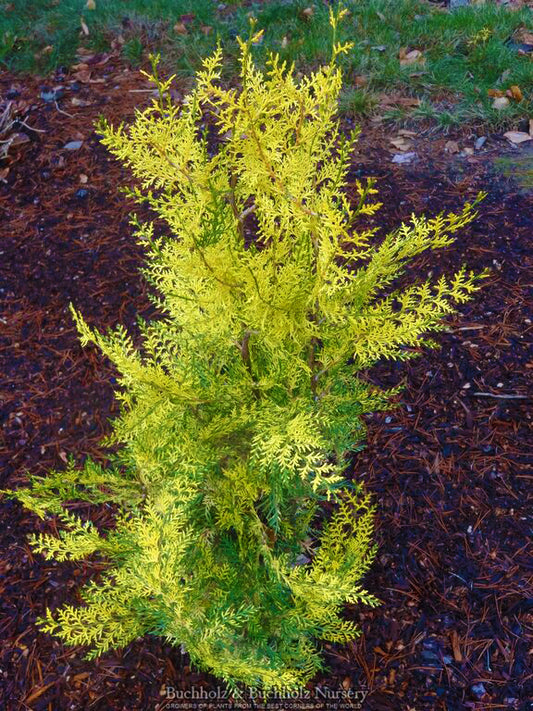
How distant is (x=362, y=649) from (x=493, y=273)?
2179 millimetres

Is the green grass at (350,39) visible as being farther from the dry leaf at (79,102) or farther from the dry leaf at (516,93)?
the dry leaf at (79,102)

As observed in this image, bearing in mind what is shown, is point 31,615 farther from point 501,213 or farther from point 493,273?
point 501,213

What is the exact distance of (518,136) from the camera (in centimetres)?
448

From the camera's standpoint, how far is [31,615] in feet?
8.61

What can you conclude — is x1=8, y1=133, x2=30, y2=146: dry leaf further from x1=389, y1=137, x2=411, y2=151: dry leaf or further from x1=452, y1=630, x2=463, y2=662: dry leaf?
x1=452, y1=630, x2=463, y2=662: dry leaf

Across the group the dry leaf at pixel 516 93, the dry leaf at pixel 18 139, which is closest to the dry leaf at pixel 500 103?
the dry leaf at pixel 516 93

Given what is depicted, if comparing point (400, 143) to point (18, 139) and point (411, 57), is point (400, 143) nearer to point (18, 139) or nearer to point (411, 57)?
point (411, 57)

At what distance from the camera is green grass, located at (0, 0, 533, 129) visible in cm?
481

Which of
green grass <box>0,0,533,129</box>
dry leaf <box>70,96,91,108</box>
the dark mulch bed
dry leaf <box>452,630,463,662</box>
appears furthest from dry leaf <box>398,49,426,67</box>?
dry leaf <box>452,630,463,662</box>

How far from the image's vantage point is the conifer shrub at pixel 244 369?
1616 mm

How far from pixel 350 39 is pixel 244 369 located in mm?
4445

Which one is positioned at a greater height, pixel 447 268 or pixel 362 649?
pixel 447 268

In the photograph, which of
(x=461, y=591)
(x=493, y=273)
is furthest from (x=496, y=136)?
(x=461, y=591)

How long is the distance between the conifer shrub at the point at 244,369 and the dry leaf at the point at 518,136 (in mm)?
3117
